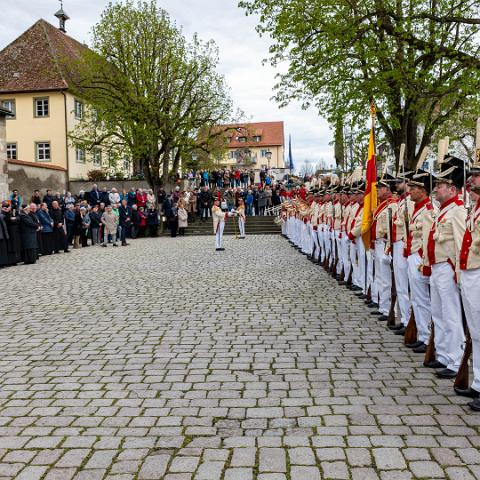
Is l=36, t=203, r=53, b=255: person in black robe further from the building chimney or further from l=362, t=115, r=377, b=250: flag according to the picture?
the building chimney

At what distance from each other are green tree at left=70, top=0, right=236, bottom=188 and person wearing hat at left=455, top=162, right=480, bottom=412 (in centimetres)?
3155

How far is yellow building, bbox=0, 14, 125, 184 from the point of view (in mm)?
44500

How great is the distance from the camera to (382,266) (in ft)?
30.0

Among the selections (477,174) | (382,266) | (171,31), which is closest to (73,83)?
(171,31)

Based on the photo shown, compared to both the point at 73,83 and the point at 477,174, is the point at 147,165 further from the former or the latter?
the point at 477,174

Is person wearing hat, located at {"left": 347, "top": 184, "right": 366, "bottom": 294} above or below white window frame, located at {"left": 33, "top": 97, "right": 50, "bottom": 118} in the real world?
below

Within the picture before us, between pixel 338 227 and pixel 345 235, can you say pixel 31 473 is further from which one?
pixel 338 227

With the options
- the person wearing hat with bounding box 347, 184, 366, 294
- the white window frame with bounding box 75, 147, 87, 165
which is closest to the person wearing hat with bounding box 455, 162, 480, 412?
the person wearing hat with bounding box 347, 184, 366, 294

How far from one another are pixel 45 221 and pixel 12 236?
266 cm

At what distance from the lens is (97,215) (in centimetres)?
2531

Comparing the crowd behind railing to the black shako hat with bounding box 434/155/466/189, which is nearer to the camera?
the black shako hat with bounding box 434/155/466/189

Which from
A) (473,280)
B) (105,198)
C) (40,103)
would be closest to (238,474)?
(473,280)

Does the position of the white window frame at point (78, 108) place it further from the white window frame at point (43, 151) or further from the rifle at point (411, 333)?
the rifle at point (411, 333)

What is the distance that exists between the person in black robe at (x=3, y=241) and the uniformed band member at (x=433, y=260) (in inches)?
420
